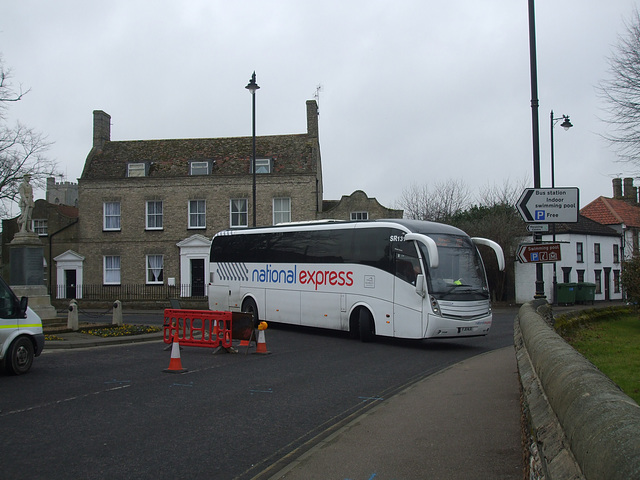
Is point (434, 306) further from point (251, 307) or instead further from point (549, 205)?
point (251, 307)

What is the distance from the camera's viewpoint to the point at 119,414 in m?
8.30

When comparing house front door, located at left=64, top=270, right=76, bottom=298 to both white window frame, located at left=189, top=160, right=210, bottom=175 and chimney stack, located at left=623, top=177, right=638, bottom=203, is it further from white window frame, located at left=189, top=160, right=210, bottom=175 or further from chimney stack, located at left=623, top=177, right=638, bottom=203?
chimney stack, located at left=623, top=177, right=638, bottom=203

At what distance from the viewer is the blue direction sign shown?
13.5m

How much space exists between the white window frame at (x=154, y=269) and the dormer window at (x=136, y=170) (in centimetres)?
570

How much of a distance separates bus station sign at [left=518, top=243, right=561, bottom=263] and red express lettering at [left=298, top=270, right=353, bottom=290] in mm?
5976

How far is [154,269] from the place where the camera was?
4125 cm

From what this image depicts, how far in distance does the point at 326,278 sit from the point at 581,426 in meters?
17.0

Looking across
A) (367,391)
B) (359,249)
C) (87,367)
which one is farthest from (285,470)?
(359,249)

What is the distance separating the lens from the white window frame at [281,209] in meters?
40.1

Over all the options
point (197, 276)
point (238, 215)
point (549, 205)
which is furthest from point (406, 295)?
point (197, 276)

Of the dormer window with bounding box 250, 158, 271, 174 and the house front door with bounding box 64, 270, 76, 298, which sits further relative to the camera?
the house front door with bounding box 64, 270, 76, 298

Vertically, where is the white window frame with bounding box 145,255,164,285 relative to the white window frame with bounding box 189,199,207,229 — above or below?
below

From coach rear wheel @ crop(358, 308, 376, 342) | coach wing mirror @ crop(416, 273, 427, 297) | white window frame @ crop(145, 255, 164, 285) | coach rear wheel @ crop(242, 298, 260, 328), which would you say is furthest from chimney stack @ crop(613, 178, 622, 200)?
coach wing mirror @ crop(416, 273, 427, 297)

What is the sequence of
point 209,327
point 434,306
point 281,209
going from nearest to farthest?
point 209,327, point 434,306, point 281,209
